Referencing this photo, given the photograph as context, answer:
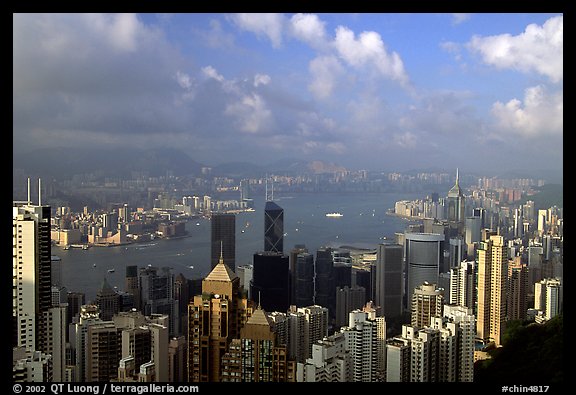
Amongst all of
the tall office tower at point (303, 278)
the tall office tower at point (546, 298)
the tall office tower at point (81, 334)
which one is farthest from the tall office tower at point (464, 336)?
the tall office tower at point (81, 334)

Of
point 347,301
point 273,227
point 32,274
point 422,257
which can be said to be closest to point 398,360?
point 347,301

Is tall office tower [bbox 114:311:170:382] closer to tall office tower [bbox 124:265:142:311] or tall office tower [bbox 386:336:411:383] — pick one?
tall office tower [bbox 124:265:142:311]

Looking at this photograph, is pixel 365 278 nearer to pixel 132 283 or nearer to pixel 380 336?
pixel 380 336

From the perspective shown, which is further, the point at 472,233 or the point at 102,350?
the point at 472,233

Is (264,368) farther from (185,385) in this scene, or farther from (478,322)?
(478,322)

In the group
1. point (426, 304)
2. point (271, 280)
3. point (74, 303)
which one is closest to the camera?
point (74, 303)

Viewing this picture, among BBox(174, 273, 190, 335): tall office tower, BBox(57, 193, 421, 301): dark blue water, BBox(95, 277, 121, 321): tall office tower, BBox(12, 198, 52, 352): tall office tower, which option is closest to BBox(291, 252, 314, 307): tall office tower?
BBox(57, 193, 421, 301): dark blue water
